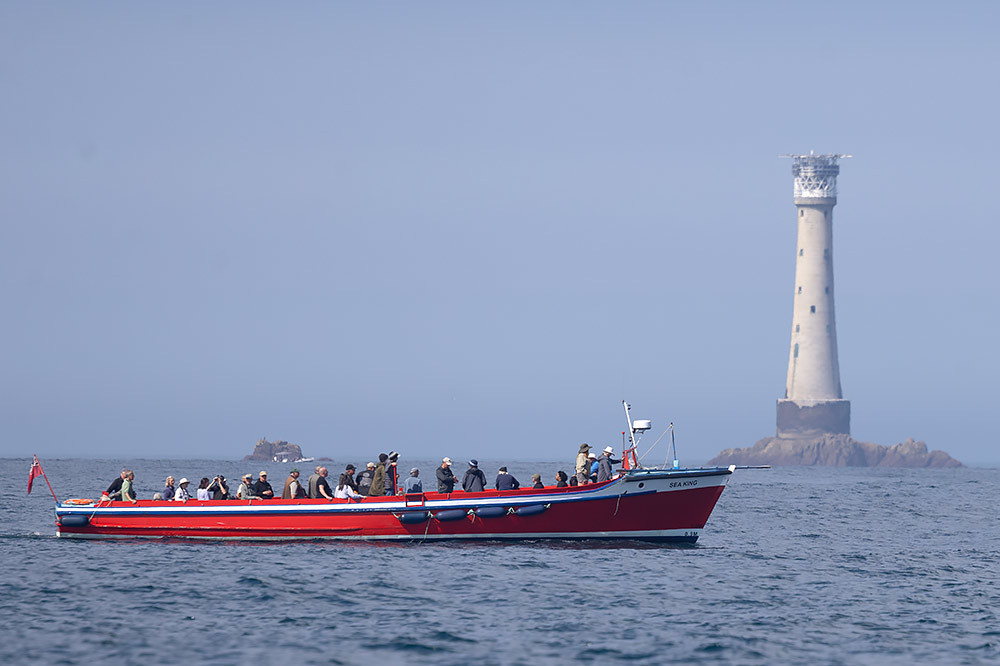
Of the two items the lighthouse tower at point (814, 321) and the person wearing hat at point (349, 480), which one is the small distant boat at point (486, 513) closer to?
the person wearing hat at point (349, 480)

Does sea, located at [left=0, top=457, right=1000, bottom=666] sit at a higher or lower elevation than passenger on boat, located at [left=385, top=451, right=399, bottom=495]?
lower

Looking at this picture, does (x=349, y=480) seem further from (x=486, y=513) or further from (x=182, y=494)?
(x=182, y=494)

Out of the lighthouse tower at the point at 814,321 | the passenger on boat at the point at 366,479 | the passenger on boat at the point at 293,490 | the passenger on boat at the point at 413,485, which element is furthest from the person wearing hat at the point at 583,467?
the lighthouse tower at the point at 814,321

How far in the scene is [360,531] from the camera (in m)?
38.6

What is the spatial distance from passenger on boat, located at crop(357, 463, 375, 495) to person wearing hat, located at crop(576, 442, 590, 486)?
5952mm

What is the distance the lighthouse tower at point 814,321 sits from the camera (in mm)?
169250

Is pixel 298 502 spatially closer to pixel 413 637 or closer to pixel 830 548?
pixel 413 637

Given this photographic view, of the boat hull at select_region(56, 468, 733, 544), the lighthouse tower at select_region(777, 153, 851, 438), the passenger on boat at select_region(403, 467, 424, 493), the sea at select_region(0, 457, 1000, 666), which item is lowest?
the sea at select_region(0, 457, 1000, 666)

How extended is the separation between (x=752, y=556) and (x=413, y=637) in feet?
58.8

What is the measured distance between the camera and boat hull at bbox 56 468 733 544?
124 feet

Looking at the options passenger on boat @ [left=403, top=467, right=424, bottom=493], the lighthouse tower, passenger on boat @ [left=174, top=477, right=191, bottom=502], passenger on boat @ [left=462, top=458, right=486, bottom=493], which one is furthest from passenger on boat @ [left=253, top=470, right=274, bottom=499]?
the lighthouse tower

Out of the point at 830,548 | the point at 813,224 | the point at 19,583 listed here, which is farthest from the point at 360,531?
Answer: the point at 813,224

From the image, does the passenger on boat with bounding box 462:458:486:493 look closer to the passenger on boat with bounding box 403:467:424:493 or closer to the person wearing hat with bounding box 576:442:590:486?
the passenger on boat with bounding box 403:467:424:493

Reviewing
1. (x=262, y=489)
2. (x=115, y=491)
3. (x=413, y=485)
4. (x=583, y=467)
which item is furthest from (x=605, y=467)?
(x=115, y=491)
